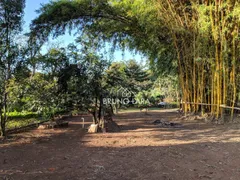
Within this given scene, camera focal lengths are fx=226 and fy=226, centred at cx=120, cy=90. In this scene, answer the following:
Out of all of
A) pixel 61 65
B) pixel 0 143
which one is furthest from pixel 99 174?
pixel 61 65

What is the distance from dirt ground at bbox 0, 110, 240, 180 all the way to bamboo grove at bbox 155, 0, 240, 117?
1923 millimetres

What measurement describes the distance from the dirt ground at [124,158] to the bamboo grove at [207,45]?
1.92 m

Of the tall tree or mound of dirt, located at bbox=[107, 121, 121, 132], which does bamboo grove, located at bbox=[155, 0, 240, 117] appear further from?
the tall tree

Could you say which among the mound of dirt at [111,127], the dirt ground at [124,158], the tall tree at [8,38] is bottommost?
the dirt ground at [124,158]

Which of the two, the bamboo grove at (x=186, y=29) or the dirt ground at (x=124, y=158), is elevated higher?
the bamboo grove at (x=186, y=29)

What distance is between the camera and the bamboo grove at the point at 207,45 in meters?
5.64

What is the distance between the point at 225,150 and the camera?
3396mm

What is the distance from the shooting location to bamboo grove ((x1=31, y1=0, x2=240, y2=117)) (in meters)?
A: 5.71

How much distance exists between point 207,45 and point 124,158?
14.2ft

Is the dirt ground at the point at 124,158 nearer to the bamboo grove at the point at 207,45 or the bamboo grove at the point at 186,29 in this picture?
the bamboo grove at the point at 207,45

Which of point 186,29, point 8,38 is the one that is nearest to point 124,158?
point 8,38

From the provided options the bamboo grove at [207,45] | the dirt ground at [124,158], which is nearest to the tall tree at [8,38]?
the dirt ground at [124,158]

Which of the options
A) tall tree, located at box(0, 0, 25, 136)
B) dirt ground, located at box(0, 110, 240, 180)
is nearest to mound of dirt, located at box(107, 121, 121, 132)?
dirt ground, located at box(0, 110, 240, 180)

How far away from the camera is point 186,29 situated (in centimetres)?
640
